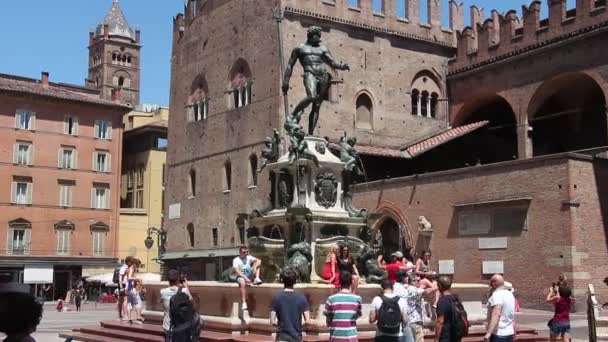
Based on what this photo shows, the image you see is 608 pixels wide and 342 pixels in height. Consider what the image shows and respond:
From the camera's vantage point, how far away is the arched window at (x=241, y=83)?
107ft

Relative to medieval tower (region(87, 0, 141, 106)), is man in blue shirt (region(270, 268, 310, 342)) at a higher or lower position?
lower

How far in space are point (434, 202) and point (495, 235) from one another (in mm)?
2916

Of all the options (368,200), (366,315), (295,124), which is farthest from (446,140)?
(366,315)

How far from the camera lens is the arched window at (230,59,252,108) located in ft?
107

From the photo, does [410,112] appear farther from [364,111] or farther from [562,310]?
[562,310]

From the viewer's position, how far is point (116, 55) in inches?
3597

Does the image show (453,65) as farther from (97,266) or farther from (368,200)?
(97,266)

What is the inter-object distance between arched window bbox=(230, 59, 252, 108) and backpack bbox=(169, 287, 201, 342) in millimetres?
25346

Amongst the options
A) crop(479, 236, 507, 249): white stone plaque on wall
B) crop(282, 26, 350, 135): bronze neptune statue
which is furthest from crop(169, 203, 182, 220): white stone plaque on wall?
crop(282, 26, 350, 135): bronze neptune statue

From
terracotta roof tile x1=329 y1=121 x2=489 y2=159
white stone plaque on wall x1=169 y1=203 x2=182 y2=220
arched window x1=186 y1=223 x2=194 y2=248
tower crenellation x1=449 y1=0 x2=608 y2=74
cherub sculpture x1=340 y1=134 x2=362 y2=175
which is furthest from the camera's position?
white stone plaque on wall x1=169 y1=203 x2=182 y2=220

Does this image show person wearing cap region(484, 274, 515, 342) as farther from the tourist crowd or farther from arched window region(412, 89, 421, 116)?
arched window region(412, 89, 421, 116)

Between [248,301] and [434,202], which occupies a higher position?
[434,202]

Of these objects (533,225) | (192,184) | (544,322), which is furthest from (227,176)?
(544,322)

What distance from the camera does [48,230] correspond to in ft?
134
